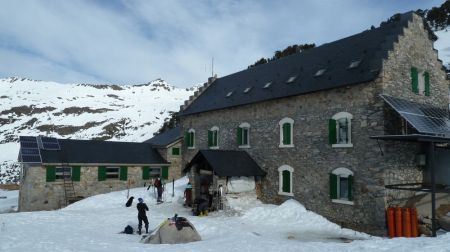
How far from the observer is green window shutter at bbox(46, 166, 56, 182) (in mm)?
24844

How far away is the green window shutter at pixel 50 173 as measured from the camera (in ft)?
81.5

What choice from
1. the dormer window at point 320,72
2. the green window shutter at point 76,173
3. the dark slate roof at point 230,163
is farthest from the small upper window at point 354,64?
the green window shutter at point 76,173

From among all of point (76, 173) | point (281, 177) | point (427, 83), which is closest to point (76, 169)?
point (76, 173)

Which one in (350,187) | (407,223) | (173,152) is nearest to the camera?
(407,223)

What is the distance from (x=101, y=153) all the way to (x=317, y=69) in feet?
60.3

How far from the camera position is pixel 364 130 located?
15.7m

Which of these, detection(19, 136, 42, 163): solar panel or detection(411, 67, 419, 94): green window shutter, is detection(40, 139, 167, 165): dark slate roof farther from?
detection(411, 67, 419, 94): green window shutter

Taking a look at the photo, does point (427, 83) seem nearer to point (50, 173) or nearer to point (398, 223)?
point (398, 223)

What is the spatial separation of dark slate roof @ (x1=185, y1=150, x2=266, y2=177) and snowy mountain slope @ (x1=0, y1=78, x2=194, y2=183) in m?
50.7

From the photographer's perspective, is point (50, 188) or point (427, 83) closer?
point (427, 83)

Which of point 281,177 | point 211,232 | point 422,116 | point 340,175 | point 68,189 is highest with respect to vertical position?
point 422,116

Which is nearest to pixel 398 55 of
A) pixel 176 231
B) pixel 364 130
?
pixel 364 130

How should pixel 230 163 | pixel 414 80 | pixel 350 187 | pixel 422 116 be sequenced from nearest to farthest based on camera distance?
pixel 422 116 → pixel 350 187 → pixel 414 80 → pixel 230 163

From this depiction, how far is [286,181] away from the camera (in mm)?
19688
